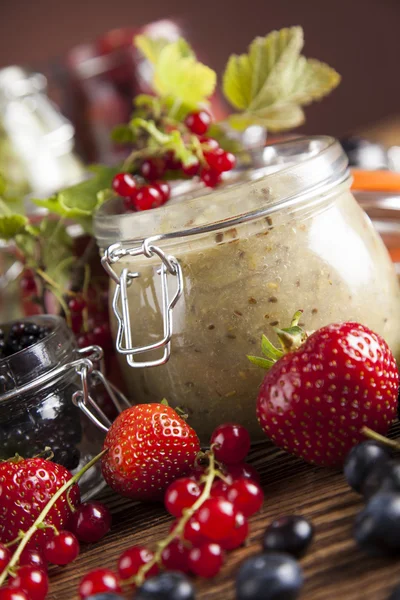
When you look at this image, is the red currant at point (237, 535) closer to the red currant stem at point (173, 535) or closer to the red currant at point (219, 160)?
the red currant stem at point (173, 535)

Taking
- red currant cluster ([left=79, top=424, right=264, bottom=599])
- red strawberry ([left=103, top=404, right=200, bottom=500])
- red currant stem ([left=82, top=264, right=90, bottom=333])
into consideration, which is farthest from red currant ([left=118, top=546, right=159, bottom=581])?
red currant stem ([left=82, top=264, right=90, bottom=333])

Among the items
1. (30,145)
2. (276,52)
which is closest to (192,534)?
(276,52)

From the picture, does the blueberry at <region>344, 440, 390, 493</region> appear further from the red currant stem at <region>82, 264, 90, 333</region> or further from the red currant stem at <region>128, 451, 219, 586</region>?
the red currant stem at <region>82, 264, 90, 333</region>

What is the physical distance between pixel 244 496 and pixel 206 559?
7 centimetres

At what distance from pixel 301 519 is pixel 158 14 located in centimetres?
190

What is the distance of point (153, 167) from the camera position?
2.80ft

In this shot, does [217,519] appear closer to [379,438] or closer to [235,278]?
[379,438]

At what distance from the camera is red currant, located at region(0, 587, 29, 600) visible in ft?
1.53

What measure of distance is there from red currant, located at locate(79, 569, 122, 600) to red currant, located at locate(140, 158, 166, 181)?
505 millimetres

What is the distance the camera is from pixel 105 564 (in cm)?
56

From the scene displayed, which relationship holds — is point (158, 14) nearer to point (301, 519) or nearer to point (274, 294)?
point (274, 294)

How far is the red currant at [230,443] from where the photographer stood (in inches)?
23.0

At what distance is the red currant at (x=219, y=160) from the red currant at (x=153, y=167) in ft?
0.21

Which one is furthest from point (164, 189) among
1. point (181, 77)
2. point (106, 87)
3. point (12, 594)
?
point (106, 87)
